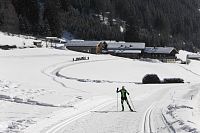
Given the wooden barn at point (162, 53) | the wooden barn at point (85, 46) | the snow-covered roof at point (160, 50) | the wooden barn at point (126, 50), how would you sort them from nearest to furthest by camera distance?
the wooden barn at point (85, 46), the wooden barn at point (126, 50), the wooden barn at point (162, 53), the snow-covered roof at point (160, 50)

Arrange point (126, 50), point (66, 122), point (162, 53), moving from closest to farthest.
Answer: point (66, 122), point (126, 50), point (162, 53)

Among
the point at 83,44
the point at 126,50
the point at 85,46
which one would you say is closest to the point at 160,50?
the point at 126,50

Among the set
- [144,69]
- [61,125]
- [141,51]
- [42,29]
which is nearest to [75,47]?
[42,29]

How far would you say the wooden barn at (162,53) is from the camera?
158 metres

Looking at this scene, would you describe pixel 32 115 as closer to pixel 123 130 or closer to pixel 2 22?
pixel 123 130

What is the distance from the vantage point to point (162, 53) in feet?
523

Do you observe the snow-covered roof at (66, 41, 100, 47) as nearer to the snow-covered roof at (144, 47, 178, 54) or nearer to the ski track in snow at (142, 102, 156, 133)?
the snow-covered roof at (144, 47, 178, 54)

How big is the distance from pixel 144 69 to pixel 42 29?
62.5 metres

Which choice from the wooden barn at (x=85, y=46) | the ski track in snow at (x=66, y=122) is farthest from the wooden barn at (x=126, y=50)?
the ski track in snow at (x=66, y=122)

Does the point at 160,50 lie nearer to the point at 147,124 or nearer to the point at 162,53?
the point at 162,53

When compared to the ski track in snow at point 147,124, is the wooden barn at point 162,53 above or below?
below

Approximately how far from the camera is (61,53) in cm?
11062

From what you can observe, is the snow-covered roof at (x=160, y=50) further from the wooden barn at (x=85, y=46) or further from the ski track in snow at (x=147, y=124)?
the ski track in snow at (x=147, y=124)

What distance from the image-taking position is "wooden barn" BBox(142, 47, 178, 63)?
158 meters
